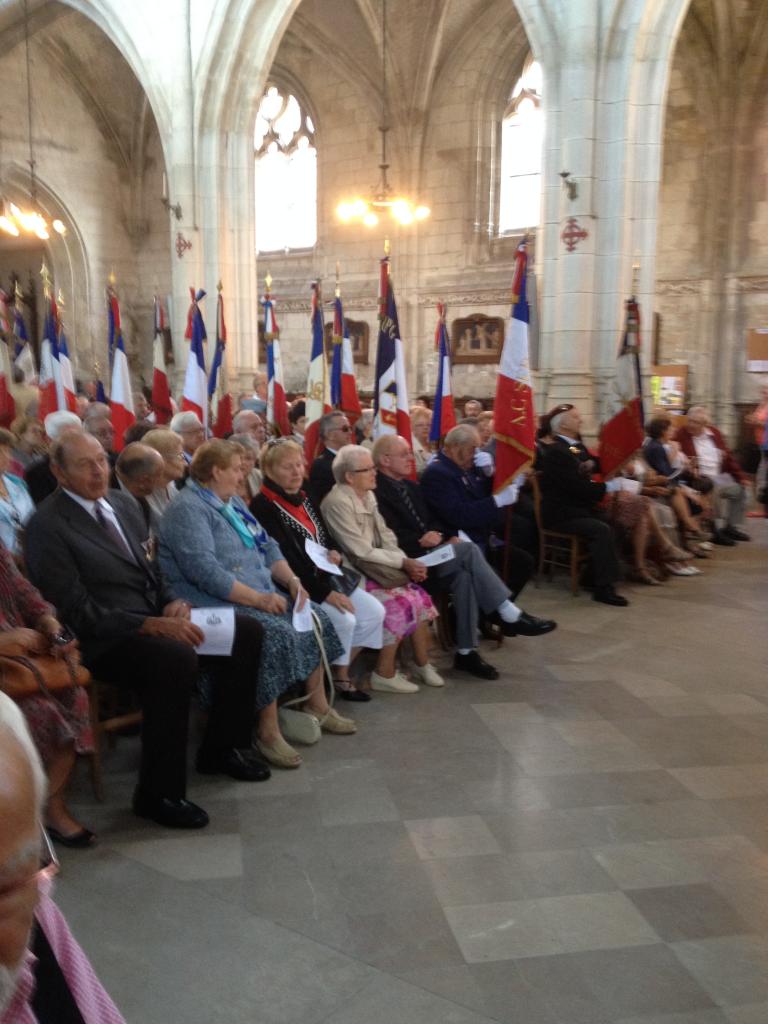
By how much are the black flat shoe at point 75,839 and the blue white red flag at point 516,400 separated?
334 centimetres

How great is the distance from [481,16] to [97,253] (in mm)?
9374

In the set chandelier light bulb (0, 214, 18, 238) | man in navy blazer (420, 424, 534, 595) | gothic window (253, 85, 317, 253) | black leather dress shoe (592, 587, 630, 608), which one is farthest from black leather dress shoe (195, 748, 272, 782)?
gothic window (253, 85, 317, 253)

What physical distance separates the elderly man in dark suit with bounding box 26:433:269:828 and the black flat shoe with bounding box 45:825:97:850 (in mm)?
250

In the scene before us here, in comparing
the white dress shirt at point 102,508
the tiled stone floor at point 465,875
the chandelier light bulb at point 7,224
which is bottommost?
the tiled stone floor at point 465,875

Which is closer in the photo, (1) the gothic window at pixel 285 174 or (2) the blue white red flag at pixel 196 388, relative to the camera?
(2) the blue white red flag at pixel 196 388

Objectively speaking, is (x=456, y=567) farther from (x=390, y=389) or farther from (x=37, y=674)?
(x=37, y=674)

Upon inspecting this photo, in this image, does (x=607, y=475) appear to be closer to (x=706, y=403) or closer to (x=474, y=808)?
(x=474, y=808)

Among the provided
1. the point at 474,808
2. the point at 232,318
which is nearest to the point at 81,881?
the point at 474,808

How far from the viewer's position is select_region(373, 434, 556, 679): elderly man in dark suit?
4992 millimetres

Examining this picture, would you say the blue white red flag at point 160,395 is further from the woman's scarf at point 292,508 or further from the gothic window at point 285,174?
the gothic window at point 285,174

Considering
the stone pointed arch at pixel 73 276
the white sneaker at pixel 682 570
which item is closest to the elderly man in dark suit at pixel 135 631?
the white sneaker at pixel 682 570

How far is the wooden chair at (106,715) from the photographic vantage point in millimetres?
3457

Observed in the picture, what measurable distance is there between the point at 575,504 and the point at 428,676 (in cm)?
264

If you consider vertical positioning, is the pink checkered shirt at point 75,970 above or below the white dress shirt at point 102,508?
below
